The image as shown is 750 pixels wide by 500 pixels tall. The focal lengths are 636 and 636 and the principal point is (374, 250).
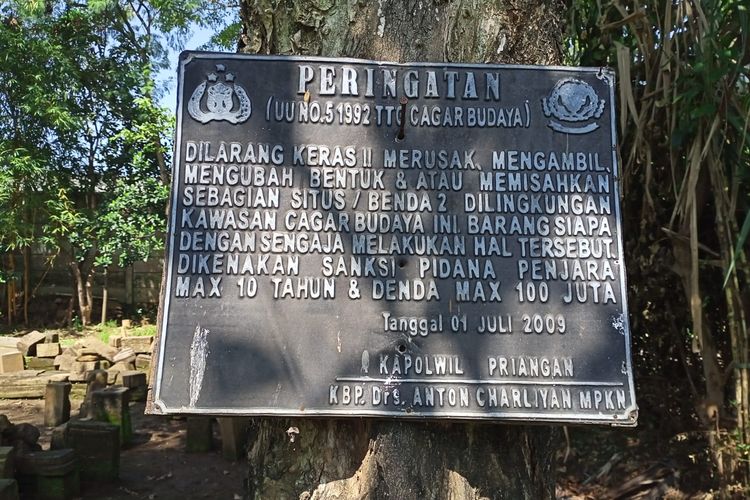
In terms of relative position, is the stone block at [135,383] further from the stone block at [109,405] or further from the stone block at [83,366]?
the stone block at [109,405]

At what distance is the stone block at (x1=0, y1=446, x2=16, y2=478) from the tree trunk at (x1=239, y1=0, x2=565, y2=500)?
108 inches

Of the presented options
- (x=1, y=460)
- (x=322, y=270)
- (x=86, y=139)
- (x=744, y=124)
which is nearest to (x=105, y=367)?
(x=1, y=460)

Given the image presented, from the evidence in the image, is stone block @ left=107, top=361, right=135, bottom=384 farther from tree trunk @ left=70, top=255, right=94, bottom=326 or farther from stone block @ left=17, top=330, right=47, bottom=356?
tree trunk @ left=70, top=255, right=94, bottom=326

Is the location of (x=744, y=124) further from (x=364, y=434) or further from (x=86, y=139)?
(x=86, y=139)

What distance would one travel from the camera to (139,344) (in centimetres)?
Answer: 895

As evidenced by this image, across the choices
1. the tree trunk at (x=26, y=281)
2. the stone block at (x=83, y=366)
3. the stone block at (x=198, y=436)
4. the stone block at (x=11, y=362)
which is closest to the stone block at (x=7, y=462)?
the stone block at (x=198, y=436)

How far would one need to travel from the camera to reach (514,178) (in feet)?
7.01

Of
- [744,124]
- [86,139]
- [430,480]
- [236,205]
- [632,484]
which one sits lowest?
[632,484]

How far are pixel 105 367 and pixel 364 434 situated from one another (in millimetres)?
7345

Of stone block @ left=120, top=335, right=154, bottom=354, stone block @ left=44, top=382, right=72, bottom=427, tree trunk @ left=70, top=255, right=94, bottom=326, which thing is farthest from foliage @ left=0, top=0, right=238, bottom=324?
stone block @ left=44, top=382, right=72, bottom=427

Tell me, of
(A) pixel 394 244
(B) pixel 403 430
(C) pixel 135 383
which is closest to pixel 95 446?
(C) pixel 135 383

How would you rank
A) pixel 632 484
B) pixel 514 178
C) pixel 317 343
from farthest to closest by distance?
pixel 632 484 < pixel 514 178 < pixel 317 343

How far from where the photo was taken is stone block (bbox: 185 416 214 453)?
5.58 meters

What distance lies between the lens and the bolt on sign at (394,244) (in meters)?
1.97
